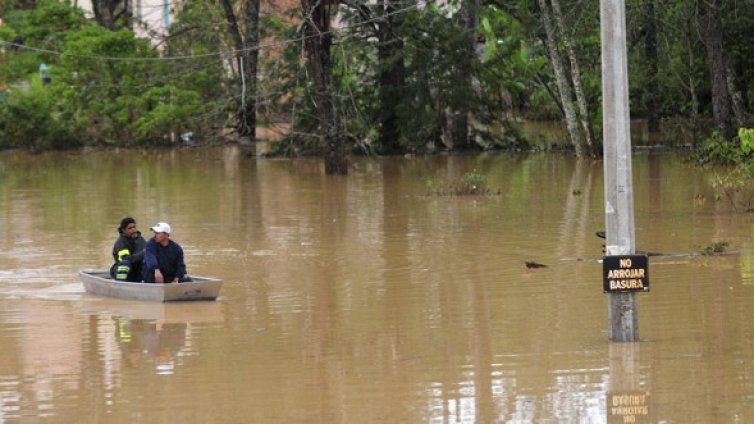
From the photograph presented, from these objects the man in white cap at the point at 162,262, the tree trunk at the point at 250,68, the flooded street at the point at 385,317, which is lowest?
the flooded street at the point at 385,317

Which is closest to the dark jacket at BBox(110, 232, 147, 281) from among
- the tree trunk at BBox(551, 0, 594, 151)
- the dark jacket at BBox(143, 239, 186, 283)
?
the dark jacket at BBox(143, 239, 186, 283)

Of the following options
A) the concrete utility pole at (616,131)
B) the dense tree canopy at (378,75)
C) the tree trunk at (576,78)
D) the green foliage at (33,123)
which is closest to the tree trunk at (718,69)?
the dense tree canopy at (378,75)

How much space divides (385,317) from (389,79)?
28824mm

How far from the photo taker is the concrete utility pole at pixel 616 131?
488 inches

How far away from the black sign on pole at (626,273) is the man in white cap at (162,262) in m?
6.24

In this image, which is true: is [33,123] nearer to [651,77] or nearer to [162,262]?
[651,77]

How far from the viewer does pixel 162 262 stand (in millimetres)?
17219

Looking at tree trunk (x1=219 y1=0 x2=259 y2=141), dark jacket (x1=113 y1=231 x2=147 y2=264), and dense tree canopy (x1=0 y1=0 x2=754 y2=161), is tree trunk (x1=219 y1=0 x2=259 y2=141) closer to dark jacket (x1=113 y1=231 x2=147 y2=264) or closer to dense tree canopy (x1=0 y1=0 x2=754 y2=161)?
dense tree canopy (x1=0 y1=0 x2=754 y2=161)

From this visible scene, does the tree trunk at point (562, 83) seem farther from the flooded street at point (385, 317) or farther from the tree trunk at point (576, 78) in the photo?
the flooded street at point (385, 317)

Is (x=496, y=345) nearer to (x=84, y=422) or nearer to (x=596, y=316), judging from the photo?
(x=596, y=316)

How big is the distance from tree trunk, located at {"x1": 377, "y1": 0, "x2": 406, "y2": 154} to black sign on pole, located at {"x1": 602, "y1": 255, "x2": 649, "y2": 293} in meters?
29.1

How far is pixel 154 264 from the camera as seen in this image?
56.1 feet

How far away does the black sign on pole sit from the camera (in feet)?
40.9

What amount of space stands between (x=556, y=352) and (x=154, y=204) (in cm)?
1868
